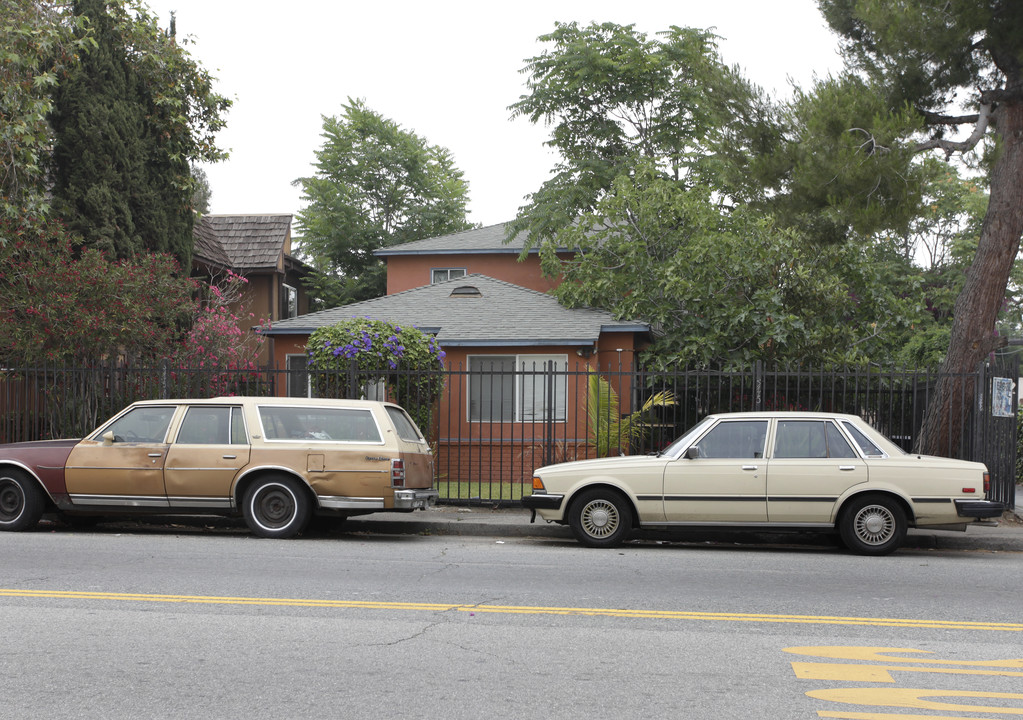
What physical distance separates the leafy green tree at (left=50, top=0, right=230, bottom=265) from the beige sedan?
12914 mm

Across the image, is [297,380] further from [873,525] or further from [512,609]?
[512,609]

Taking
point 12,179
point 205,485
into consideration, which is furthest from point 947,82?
point 12,179

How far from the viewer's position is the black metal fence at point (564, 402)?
1330cm

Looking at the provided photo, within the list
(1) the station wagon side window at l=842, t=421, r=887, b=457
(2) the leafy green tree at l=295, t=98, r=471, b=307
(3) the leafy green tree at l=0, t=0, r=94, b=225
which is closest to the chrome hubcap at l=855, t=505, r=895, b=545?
(1) the station wagon side window at l=842, t=421, r=887, b=457

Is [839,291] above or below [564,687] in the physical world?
above

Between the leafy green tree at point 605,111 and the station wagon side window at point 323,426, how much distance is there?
55.3 feet

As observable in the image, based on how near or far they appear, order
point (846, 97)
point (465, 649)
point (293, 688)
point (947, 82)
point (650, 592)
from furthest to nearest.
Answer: point (947, 82) < point (846, 97) < point (650, 592) < point (465, 649) < point (293, 688)

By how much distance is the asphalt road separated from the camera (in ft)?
16.4

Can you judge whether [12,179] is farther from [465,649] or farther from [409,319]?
[465,649]

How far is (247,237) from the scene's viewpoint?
31422mm

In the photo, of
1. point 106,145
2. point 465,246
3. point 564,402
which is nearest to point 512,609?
point 564,402

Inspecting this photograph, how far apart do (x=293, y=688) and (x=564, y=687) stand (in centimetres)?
144

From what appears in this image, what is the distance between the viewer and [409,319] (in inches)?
849

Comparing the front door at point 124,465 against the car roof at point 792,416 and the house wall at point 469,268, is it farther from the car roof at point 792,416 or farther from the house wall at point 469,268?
the house wall at point 469,268
